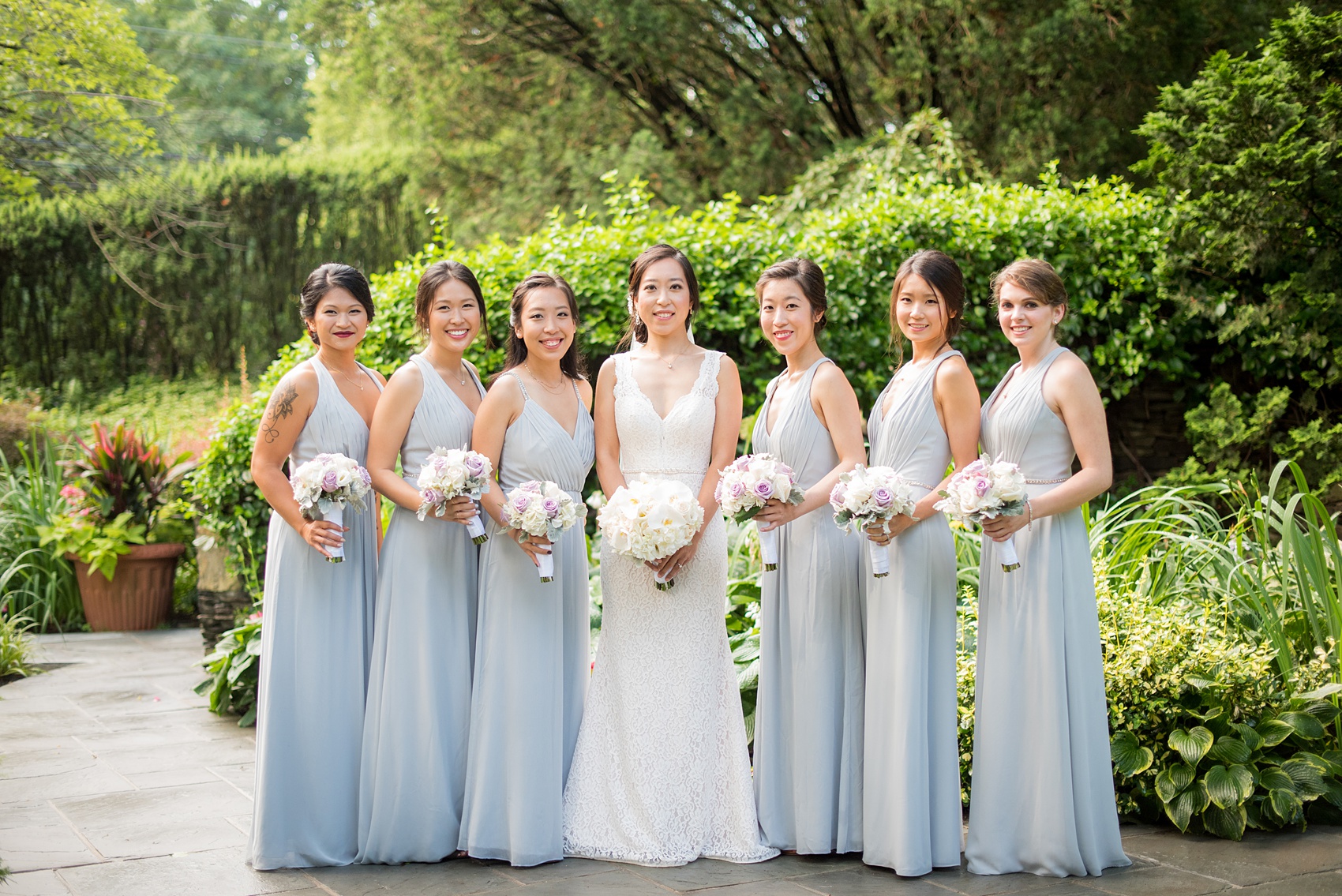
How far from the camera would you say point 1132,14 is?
985 centimetres

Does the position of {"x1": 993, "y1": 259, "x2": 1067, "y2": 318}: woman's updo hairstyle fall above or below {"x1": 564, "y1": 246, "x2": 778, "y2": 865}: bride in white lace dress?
above

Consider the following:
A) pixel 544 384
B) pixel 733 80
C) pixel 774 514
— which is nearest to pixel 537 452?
pixel 544 384

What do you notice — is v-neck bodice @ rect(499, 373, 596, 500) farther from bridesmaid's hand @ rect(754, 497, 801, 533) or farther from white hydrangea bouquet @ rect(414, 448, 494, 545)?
bridesmaid's hand @ rect(754, 497, 801, 533)

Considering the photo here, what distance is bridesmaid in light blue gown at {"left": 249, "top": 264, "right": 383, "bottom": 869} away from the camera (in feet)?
13.2

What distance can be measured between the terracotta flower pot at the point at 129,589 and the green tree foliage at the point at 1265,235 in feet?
27.1

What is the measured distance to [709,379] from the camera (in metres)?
4.31

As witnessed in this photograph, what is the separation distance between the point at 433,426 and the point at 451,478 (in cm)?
47

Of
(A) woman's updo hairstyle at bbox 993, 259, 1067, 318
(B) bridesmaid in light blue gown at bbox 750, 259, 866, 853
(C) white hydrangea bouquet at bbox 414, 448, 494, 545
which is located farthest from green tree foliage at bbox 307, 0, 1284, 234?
(C) white hydrangea bouquet at bbox 414, 448, 494, 545

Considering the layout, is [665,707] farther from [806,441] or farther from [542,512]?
[806,441]

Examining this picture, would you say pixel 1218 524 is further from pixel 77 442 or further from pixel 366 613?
pixel 77 442

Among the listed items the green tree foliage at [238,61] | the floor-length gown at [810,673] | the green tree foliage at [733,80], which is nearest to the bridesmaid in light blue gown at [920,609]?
the floor-length gown at [810,673]

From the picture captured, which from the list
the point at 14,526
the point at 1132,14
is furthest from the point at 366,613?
the point at 1132,14

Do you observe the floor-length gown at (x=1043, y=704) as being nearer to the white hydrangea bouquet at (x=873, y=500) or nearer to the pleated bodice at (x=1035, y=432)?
the pleated bodice at (x=1035, y=432)

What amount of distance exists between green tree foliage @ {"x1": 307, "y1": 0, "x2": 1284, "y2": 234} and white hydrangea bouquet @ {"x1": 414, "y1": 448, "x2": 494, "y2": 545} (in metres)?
8.14
